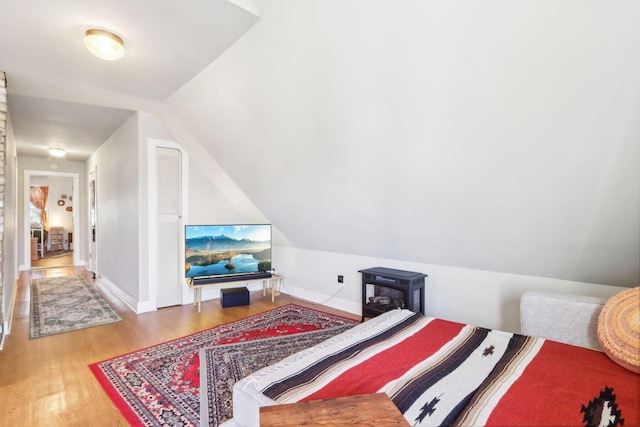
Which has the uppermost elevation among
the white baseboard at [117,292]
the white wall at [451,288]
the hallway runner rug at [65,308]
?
the white wall at [451,288]

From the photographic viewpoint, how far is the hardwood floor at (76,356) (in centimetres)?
201

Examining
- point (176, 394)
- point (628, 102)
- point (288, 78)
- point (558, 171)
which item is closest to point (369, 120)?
point (288, 78)

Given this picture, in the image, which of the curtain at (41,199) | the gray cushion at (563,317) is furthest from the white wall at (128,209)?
the curtain at (41,199)

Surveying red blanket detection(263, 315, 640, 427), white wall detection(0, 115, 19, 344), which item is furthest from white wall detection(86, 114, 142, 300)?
red blanket detection(263, 315, 640, 427)

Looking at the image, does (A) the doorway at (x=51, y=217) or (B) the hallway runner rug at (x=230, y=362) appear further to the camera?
(A) the doorway at (x=51, y=217)

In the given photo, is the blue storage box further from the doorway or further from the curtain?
the curtain

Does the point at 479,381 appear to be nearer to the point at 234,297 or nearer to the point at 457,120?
the point at 457,120

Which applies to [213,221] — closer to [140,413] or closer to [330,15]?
[140,413]

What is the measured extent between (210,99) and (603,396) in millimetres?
3398

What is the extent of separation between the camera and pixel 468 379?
1394 mm

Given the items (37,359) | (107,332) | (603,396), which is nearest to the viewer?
(603,396)

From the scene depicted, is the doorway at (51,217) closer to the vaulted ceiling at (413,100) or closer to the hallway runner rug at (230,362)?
the vaulted ceiling at (413,100)

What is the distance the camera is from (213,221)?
15.4ft

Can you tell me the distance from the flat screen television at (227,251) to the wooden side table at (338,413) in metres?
3.23
